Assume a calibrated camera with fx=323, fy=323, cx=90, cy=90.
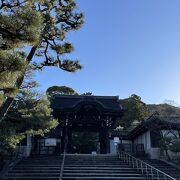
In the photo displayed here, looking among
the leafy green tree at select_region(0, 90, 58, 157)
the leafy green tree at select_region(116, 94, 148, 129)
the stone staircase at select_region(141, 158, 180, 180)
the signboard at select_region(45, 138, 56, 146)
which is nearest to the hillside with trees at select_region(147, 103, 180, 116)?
the leafy green tree at select_region(116, 94, 148, 129)

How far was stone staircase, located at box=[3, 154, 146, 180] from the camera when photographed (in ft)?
50.9

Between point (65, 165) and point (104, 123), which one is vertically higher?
point (104, 123)

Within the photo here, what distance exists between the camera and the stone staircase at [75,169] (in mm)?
15508

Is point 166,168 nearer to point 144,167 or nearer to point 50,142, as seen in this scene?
point 144,167

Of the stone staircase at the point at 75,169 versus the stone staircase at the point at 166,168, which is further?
the stone staircase at the point at 166,168

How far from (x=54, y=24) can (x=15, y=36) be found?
168 inches

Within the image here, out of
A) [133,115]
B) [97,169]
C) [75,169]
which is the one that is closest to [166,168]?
[97,169]

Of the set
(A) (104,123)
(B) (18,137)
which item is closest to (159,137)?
(A) (104,123)

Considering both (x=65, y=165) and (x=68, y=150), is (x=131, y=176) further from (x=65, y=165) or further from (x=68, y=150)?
(x=68, y=150)

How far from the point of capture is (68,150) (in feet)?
81.8

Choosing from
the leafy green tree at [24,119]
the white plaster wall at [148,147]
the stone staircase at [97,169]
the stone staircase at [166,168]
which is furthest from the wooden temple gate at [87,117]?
the leafy green tree at [24,119]

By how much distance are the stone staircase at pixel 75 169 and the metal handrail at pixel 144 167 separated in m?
0.34

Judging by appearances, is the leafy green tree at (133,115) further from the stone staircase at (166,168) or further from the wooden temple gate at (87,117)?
the stone staircase at (166,168)

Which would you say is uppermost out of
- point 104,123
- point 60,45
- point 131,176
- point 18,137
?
point 60,45
